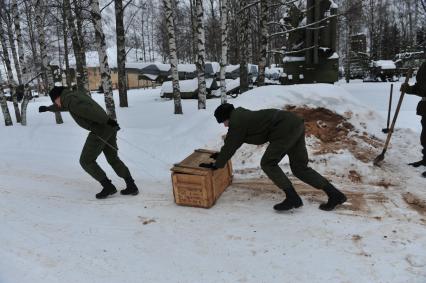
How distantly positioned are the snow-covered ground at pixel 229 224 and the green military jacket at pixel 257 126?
89cm

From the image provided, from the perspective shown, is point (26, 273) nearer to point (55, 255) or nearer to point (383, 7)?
point (55, 255)

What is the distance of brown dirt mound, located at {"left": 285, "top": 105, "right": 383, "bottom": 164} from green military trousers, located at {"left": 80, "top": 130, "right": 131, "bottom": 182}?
3143 mm

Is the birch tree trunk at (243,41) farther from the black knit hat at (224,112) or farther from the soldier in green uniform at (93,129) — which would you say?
the black knit hat at (224,112)

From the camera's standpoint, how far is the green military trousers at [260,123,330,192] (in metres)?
4.43

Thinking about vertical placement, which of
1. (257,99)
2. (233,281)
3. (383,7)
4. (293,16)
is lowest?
(233,281)

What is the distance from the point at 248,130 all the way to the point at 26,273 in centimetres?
265

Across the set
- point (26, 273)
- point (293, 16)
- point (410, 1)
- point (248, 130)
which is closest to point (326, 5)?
point (293, 16)

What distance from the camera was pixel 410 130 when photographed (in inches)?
295

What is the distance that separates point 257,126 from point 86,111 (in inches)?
89.3

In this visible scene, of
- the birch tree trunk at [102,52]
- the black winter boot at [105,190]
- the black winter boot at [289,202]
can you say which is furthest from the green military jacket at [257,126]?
the birch tree trunk at [102,52]

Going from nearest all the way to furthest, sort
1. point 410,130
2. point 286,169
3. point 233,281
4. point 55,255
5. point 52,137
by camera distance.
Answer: point 233,281, point 55,255, point 286,169, point 410,130, point 52,137

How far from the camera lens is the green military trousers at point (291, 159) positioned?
443 centimetres

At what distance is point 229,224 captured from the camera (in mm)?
4305

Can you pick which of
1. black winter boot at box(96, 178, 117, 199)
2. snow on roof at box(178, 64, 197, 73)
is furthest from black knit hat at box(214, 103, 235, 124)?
snow on roof at box(178, 64, 197, 73)
